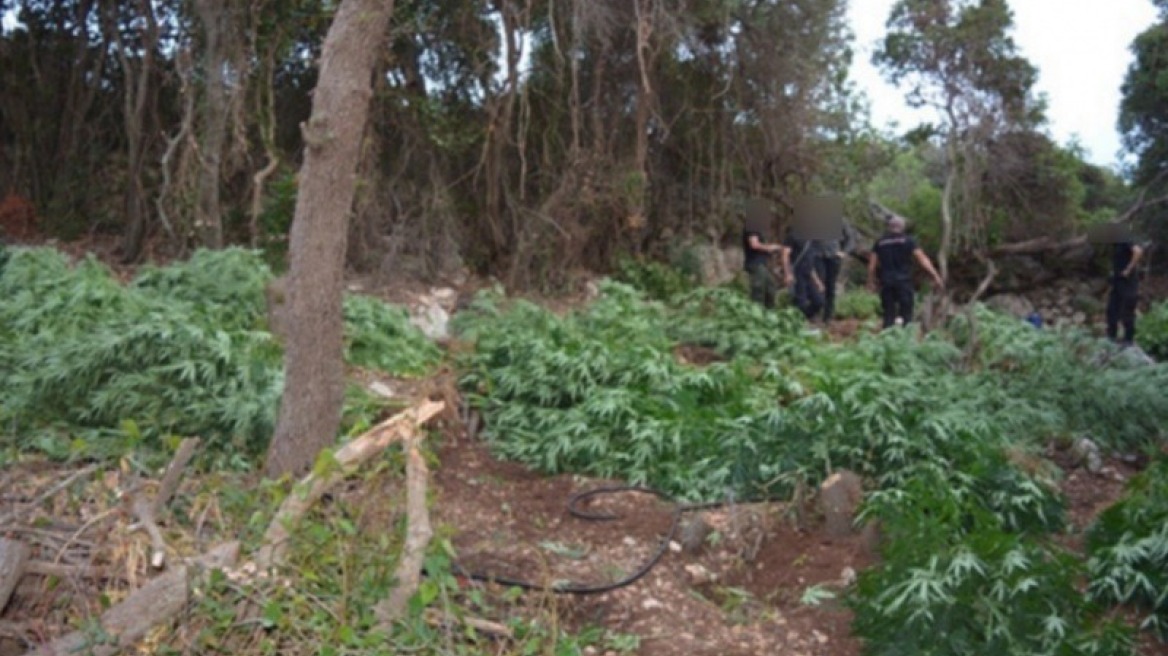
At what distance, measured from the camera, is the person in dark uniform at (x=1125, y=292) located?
12.4 meters

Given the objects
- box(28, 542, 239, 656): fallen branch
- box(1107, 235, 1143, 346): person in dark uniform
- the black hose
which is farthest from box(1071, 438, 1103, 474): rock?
box(1107, 235, 1143, 346): person in dark uniform

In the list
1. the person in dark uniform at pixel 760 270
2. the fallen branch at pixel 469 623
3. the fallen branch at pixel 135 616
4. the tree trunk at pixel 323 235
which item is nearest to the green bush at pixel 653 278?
the person in dark uniform at pixel 760 270

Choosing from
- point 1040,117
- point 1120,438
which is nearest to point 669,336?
point 1120,438

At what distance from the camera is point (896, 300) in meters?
11.2

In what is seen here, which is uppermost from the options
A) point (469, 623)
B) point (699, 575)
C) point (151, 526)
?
point (151, 526)

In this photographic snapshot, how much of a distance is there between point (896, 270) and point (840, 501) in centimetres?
604

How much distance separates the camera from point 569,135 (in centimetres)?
1330

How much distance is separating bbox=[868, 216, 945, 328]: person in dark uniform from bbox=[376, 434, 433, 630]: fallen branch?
24.3 ft

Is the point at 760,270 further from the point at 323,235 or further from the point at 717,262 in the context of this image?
the point at 323,235

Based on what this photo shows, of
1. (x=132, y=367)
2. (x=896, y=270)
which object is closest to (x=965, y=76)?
(x=896, y=270)

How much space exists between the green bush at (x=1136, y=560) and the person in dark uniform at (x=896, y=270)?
5.91 m

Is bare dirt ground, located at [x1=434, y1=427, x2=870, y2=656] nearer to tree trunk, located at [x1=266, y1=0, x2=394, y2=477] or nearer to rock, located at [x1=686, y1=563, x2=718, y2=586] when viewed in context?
rock, located at [x1=686, y1=563, x2=718, y2=586]

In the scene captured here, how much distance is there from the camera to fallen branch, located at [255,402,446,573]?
417cm

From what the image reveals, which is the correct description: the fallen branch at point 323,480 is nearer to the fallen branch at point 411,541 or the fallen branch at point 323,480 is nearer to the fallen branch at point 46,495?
the fallen branch at point 411,541
